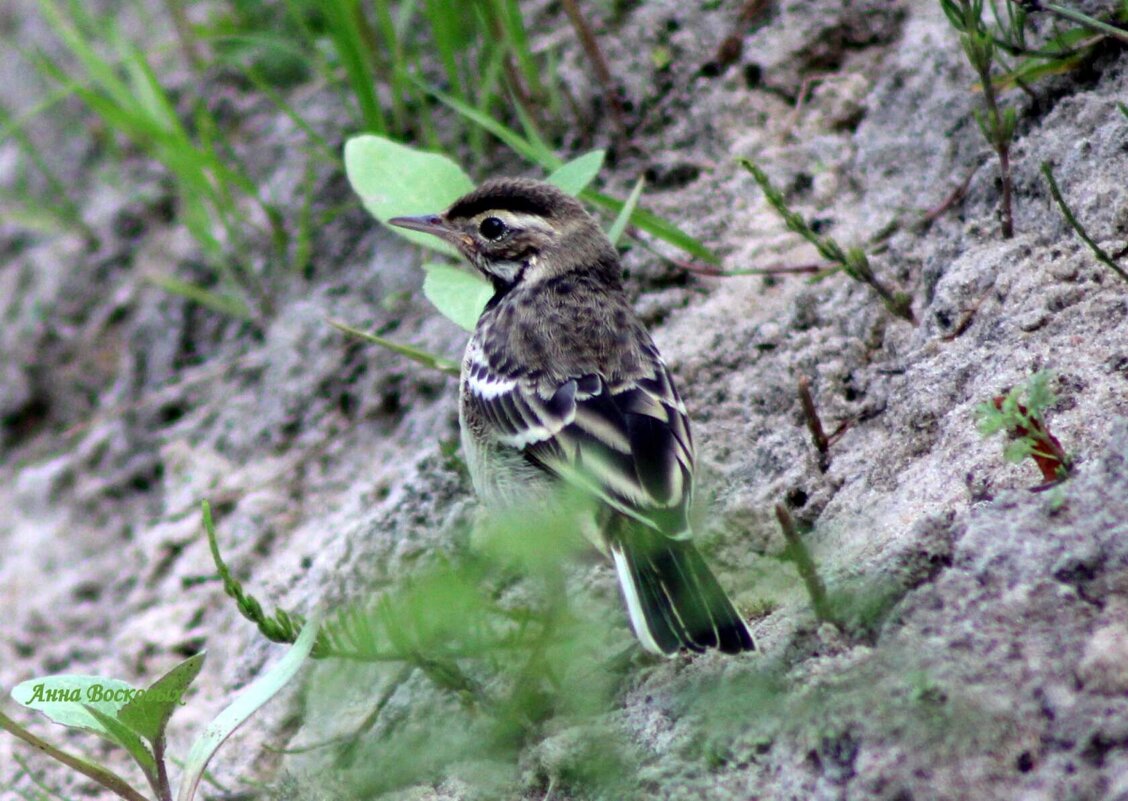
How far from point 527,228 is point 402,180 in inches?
21.9

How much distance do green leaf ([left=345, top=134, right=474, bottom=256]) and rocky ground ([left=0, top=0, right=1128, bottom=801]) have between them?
653mm

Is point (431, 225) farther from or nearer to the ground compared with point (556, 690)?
farther from the ground

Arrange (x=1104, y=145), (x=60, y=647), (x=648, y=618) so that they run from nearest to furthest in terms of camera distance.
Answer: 1. (x=648, y=618)
2. (x=1104, y=145)
3. (x=60, y=647)

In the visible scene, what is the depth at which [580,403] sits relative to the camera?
4113mm

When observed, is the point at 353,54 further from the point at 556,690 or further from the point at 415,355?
the point at 556,690

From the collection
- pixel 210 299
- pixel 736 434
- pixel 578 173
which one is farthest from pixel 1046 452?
pixel 210 299

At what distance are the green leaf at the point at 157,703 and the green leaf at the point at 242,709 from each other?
16 cm

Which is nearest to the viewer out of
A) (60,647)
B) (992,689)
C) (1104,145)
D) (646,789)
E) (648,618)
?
(992,689)

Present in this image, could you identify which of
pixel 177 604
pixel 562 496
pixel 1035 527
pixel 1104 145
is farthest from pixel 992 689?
pixel 177 604

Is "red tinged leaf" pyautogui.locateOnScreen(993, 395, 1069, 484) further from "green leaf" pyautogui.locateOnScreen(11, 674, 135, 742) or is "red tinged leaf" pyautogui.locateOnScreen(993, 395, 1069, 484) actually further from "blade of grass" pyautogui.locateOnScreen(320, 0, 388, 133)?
"blade of grass" pyautogui.locateOnScreen(320, 0, 388, 133)

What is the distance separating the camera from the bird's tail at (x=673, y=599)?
127 inches

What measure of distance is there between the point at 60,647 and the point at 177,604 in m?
0.64

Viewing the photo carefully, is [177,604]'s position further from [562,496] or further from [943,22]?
[943,22]

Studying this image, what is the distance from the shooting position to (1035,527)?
2869 millimetres
